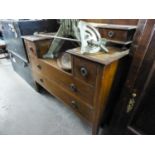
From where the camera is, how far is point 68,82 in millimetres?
1210

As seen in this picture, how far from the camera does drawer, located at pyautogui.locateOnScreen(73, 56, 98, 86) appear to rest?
2.86 feet

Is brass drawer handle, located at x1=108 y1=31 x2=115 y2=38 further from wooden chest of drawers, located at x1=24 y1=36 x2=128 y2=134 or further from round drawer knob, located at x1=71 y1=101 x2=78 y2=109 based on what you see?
round drawer knob, located at x1=71 y1=101 x2=78 y2=109

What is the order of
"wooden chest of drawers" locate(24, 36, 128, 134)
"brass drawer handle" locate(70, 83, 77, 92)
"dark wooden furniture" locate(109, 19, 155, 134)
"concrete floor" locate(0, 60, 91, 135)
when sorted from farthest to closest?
"concrete floor" locate(0, 60, 91, 135)
"brass drawer handle" locate(70, 83, 77, 92)
"wooden chest of drawers" locate(24, 36, 128, 134)
"dark wooden furniture" locate(109, 19, 155, 134)

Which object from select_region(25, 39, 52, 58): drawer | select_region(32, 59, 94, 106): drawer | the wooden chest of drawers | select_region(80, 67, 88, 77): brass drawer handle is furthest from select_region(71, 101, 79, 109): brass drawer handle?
select_region(25, 39, 52, 58): drawer

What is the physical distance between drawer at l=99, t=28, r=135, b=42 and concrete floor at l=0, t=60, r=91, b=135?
3.19 ft

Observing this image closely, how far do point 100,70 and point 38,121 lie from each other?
3.55 feet

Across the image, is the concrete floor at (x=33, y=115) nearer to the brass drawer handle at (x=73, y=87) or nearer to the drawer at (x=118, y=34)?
the brass drawer handle at (x=73, y=87)

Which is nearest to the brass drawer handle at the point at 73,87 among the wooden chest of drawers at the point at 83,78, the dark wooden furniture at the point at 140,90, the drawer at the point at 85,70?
the wooden chest of drawers at the point at 83,78

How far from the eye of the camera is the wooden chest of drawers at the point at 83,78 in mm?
862

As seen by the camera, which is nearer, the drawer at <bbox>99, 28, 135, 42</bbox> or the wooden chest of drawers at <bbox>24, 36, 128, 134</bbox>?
the wooden chest of drawers at <bbox>24, 36, 128, 134</bbox>

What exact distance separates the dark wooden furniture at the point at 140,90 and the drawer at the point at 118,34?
0.56ft

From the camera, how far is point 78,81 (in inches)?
42.2

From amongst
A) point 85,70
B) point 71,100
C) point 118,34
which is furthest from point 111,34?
point 71,100
